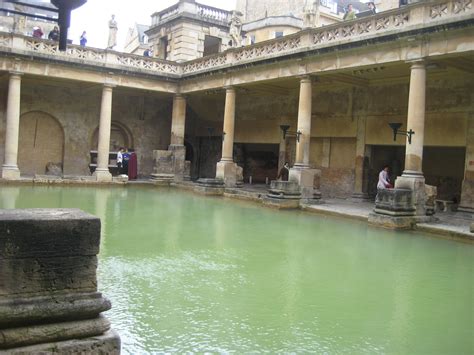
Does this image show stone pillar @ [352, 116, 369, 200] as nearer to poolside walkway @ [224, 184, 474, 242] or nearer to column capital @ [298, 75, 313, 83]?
poolside walkway @ [224, 184, 474, 242]

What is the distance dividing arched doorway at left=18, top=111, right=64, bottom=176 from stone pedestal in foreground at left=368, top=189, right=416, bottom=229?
58.2 ft

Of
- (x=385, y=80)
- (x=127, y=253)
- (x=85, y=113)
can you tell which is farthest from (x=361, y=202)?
(x=85, y=113)

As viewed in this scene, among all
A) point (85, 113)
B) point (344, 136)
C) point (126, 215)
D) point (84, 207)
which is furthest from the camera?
point (85, 113)

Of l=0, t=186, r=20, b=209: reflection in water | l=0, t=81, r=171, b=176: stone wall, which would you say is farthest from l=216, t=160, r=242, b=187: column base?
l=0, t=81, r=171, b=176: stone wall

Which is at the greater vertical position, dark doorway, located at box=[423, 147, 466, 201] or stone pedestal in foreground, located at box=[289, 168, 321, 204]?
dark doorway, located at box=[423, 147, 466, 201]

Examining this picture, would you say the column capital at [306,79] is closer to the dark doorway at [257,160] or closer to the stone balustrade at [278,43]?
the stone balustrade at [278,43]

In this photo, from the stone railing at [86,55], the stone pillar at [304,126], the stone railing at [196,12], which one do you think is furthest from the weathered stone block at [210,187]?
the stone railing at [196,12]

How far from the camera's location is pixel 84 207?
12.7 m

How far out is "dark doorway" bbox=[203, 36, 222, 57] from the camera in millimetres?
30469

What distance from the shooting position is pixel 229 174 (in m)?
20.2

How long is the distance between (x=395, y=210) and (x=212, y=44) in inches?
888

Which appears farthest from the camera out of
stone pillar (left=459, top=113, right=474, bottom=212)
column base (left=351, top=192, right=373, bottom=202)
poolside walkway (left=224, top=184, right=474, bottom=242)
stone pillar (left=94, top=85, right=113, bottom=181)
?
stone pillar (left=94, top=85, right=113, bottom=181)

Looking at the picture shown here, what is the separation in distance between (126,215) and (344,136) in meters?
10.6

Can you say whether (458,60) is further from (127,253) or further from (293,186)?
(127,253)
